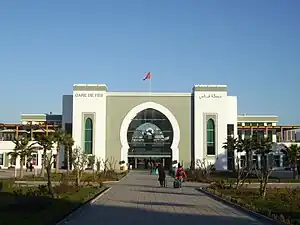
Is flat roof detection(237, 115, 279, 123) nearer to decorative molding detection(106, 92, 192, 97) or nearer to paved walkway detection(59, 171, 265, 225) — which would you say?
decorative molding detection(106, 92, 192, 97)

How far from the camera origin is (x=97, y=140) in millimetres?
82688

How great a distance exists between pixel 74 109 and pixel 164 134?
52.5 feet

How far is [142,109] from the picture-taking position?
85.6 meters

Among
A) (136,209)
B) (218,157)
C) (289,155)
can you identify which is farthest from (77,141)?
(136,209)

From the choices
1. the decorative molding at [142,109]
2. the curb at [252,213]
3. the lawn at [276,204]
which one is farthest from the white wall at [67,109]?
the curb at [252,213]

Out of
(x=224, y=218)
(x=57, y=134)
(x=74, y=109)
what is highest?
(x=74, y=109)

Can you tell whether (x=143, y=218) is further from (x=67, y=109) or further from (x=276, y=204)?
(x=67, y=109)

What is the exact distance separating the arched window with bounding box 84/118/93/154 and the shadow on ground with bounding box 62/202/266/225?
215 feet

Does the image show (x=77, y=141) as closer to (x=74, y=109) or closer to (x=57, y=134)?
(x=74, y=109)

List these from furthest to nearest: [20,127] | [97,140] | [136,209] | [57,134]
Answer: [20,127] < [97,140] < [57,134] < [136,209]

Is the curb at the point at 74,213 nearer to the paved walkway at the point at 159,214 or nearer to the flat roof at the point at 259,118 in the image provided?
the paved walkway at the point at 159,214

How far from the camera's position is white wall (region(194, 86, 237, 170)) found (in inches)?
3260

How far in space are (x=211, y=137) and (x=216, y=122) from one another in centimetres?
269

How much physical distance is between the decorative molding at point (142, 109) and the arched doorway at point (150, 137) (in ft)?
2.42
